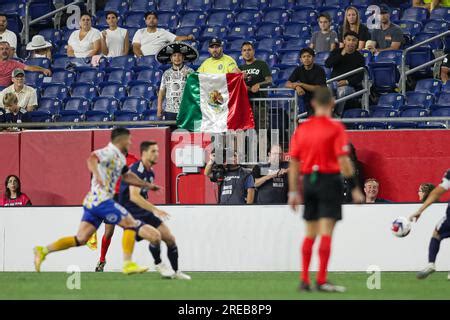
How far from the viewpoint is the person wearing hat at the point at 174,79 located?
20141 mm

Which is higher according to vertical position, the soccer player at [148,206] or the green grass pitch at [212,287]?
the soccer player at [148,206]

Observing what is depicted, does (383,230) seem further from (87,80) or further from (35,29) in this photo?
(35,29)

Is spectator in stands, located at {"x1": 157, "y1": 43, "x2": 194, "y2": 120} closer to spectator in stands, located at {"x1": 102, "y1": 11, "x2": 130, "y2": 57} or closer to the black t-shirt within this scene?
the black t-shirt

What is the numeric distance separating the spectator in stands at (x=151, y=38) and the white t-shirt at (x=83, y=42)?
0.93 meters

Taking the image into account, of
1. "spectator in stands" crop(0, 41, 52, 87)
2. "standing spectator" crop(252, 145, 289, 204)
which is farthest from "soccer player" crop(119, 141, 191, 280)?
"spectator in stands" crop(0, 41, 52, 87)

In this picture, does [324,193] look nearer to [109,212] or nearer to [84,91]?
[109,212]

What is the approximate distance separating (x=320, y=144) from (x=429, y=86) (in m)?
9.78

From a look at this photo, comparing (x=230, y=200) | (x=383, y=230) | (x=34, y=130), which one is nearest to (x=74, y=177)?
(x=34, y=130)

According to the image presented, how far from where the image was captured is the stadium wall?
18.2m

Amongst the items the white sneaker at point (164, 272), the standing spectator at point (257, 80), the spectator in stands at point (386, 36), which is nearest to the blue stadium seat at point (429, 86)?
the spectator in stands at point (386, 36)

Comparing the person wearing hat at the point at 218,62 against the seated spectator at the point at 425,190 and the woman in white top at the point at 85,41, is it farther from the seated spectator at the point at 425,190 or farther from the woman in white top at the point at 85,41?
the woman in white top at the point at 85,41

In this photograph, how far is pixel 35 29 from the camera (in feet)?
86.7

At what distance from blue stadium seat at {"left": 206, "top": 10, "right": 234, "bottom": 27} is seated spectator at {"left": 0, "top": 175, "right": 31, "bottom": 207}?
6.50 metres

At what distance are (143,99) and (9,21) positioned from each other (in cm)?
542
